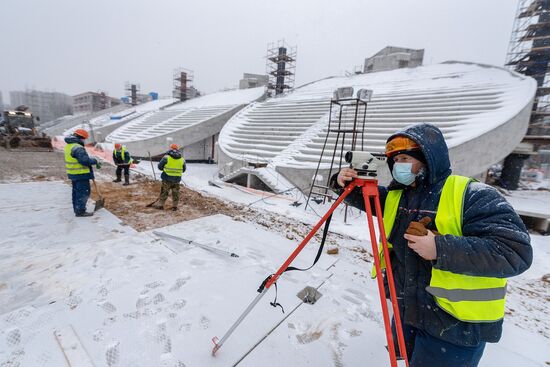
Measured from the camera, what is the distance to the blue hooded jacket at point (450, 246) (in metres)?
1.02

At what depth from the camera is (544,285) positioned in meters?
3.77

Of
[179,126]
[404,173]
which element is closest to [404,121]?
[404,173]

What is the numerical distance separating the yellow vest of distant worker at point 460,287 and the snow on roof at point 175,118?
18.0 metres

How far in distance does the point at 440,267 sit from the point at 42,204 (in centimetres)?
677

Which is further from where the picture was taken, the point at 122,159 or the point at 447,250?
the point at 122,159

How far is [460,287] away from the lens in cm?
115

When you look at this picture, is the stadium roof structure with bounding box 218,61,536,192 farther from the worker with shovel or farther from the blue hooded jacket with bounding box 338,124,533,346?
the blue hooded jacket with bounding box 338,124,533,346

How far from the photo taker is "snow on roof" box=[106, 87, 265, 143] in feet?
62.0

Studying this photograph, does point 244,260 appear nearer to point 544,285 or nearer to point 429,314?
point 429,314

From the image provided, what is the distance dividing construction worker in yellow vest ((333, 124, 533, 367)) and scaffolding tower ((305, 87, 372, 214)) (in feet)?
7.83

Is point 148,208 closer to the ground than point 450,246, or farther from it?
closer to the ground

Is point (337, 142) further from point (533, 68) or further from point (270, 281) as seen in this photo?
point (533, 68)

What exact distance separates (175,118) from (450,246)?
904 inches

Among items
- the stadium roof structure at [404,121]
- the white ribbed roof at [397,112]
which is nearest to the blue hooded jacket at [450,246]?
the stadium roof structure at [404,121]
